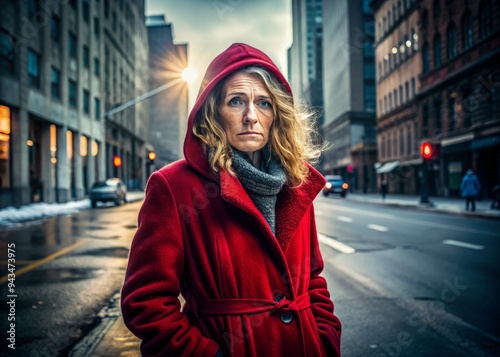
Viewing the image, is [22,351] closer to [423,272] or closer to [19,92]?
[423,272]

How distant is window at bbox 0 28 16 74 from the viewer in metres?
18.8

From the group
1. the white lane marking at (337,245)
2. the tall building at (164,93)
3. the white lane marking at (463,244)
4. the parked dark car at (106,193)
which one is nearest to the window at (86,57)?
the parked dark car at (106,193)

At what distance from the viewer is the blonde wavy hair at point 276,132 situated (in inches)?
66.0

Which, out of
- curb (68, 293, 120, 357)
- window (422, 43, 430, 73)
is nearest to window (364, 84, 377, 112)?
window (422, 43, 430, 73)

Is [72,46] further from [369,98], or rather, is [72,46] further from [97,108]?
[369,98]

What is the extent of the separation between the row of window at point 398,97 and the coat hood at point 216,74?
130 ft

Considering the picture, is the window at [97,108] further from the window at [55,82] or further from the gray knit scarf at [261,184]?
the gray knit scarf at [261,184]

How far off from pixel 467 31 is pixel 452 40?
8.00 feet

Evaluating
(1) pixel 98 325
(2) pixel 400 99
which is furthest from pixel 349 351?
(2) pixel 400 99

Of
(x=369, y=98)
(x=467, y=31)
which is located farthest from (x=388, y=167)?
(x=369, y=98)

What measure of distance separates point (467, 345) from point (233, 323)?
322 cm

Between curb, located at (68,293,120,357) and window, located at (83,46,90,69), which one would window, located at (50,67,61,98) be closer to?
window, located at (83,46,90,69)

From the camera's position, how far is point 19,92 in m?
20.2

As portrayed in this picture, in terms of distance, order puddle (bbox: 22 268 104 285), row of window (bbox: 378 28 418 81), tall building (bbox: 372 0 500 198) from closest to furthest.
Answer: puddle (bbox: 22 268 104 285)
tall building (bbox: 372 0 500 198)
row of window (bbox: 378 28 418 81)
